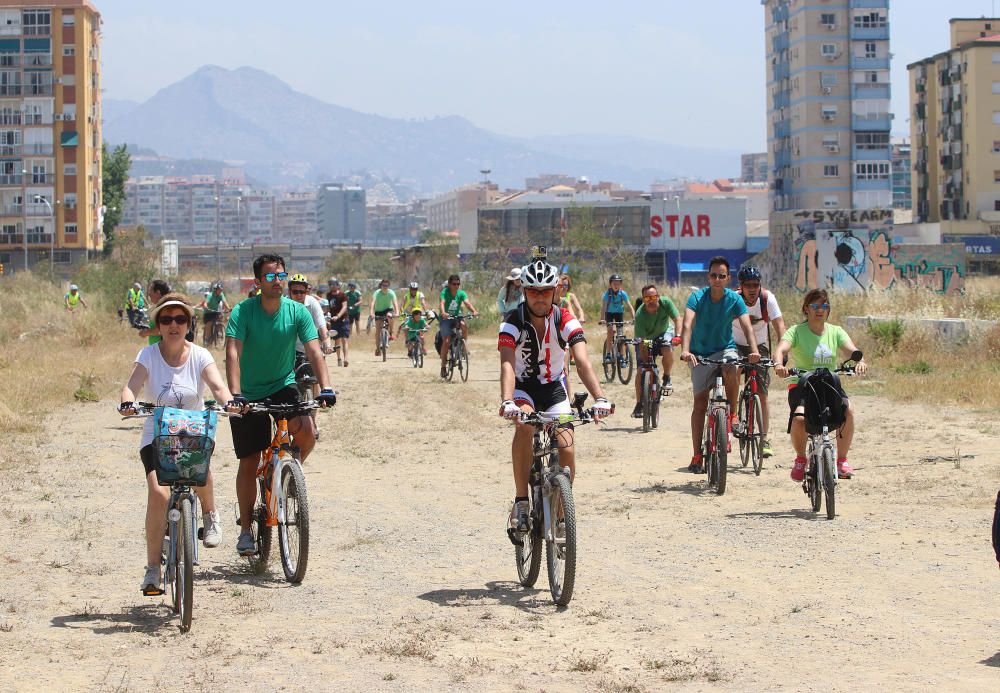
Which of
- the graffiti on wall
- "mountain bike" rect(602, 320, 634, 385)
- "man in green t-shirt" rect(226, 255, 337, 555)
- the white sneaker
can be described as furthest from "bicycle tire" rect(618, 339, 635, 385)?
the graffiti on wall

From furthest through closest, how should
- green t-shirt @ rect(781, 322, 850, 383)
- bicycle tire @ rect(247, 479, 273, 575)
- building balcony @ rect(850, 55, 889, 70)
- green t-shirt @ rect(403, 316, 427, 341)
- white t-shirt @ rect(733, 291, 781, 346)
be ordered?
building balcony @ rect(850, 55, 889, 70), green t-shirt @ rect(403, 316, 427, 341), white t-shirt @ rect(733, 291, 781, 346), green t-shirt @ rect(781, 322, 850, 383), bicycle tire @ rect(247, 479, 273, 575)

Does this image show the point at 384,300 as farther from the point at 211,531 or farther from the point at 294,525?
the point at 211,531

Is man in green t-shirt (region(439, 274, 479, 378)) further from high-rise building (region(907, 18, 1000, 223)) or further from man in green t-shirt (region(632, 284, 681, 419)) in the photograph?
high-rise building (region(907, 18, 1000, 223))

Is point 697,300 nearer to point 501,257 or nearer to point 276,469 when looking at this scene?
point 276,469

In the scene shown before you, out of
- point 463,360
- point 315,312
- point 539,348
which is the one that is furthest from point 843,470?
point 463,360

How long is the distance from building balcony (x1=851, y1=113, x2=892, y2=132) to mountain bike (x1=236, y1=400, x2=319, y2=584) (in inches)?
4463

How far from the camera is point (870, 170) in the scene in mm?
117062

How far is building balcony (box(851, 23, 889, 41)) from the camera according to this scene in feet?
383

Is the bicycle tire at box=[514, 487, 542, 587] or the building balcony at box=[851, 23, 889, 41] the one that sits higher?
the building balcony at box=[851, 23, 889, 41]

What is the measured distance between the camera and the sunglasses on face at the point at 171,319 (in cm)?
766

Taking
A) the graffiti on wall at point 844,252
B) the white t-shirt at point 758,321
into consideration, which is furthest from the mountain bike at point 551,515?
the graffiti on wall at point 844,252

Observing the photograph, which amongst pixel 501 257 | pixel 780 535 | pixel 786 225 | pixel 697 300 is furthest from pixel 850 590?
pixel 786 225

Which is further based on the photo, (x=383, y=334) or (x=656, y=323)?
(x=383, y=334)

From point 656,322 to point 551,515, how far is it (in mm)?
9873
